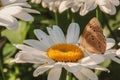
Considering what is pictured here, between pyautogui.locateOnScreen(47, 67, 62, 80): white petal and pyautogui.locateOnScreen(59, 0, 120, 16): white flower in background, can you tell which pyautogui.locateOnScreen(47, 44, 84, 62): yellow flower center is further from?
pyautogui.locateOnScreen(59, 0, 120, 16): white flower in background

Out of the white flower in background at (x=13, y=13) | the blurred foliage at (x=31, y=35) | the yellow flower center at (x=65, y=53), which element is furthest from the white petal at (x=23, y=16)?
the blurred foliage at (x=31, y=35)

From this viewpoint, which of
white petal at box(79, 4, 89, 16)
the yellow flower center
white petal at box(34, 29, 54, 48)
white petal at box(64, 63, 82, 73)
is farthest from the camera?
white petal at box(79, 4, 89, 16)

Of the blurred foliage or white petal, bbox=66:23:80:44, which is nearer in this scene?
white petal, bbox=66:23:80:44

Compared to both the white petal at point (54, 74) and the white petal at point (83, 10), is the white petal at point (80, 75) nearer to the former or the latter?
the white petal at point (54, 74)

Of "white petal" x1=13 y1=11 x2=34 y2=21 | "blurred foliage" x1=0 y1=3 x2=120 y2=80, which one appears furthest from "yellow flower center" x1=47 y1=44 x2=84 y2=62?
"blurred foliage" x1=0 y1=3 x2=120 y2=80

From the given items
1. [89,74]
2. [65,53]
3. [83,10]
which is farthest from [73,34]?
[89,74]

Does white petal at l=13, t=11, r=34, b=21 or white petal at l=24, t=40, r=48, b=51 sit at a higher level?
white petal at l=13, t=11, r=34, b=21

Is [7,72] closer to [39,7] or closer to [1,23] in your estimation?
[39,7]

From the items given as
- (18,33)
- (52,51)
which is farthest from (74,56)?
(18,33)

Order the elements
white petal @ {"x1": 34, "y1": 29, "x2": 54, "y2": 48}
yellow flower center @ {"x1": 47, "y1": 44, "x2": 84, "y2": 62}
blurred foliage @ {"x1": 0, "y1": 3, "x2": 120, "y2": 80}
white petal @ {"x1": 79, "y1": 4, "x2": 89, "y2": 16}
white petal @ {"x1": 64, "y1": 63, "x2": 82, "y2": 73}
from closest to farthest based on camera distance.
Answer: white petal @ {"x1": 64, "y1": 63, "x2": 82, "y2": 73}, yellow flower center @ {"x1": 47, "y1": 44, "x2": 84, "y2": 62}, white petal @ {"x1": 34, "y1": 29, "x2": 54, "y2": 48}, white petal @ {"x1": 79, "y1": 4, "x2": 89, "y2": 16}, blurred foliage @ {"x1": 0, "y1": 3, "x2": 120, "y2": 80}

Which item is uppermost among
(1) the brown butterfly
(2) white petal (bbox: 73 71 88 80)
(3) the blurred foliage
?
(1) the brown butterfly
